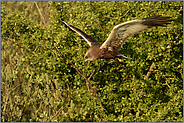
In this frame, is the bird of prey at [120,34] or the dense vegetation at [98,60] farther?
the dense vegetation at [98,60]

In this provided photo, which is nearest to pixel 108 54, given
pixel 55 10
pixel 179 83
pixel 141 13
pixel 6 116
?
pixel 141 13

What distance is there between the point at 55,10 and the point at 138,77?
331 centimetres

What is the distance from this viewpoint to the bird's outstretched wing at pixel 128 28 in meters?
3.49

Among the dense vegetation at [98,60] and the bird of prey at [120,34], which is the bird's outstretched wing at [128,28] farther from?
the dense vegetation at [98,60]

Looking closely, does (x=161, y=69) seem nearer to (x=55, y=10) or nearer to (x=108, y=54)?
(x=108, y=54)

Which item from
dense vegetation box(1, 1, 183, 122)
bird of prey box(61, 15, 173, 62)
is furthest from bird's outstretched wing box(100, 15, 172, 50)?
dense vegetation box(1, 1, 183, 122)

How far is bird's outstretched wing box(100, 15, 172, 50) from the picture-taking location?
349cm

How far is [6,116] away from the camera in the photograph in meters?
8.22

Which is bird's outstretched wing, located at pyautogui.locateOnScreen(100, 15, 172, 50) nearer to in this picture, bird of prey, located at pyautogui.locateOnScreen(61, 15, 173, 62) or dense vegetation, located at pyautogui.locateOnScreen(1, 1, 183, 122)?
bird of prey, located at pyautogui.locateOnScreen(61, 15, 173, 62)

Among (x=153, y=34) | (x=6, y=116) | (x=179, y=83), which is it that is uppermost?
(x=153, y=34)

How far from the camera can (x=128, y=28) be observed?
378 centimetres

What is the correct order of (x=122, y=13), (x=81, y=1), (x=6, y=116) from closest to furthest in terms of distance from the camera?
(x=81, y=1)
(x=122, y=13)
(x=6, y=116)

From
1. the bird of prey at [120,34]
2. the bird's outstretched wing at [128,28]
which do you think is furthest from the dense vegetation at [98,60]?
the bird's outstretched wing at [128,28]

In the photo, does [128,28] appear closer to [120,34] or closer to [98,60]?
[120,34]
